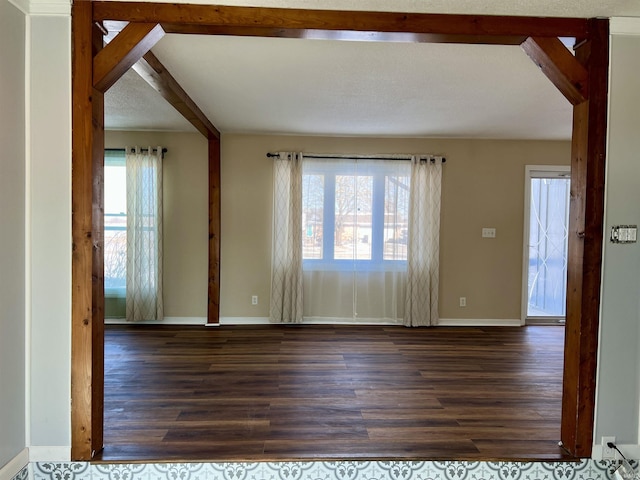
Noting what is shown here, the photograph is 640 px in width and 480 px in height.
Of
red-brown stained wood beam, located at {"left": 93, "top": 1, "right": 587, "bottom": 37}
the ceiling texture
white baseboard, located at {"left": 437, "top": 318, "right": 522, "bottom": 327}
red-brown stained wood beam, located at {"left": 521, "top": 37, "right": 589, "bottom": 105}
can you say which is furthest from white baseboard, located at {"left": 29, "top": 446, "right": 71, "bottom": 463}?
white baseboard, located at {"left": 437, "top": 318, "right": 522, "bottom": 327}

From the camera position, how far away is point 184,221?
444 cm

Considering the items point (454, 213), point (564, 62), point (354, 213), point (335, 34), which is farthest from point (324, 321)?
point (564, 62)

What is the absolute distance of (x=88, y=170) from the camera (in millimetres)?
1817

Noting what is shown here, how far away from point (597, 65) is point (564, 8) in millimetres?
344

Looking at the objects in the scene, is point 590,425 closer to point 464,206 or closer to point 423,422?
point 423,422

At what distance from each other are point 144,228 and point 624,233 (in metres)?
4.37

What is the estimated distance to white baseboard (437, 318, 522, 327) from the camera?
4.56 meters

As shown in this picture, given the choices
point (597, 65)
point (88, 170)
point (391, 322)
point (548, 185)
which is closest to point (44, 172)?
point (88, 170)

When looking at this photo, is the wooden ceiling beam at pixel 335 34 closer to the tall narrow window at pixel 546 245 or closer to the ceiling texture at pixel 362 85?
the ceiling texture at pixel 362 85

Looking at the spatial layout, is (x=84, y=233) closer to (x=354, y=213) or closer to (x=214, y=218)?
(x=214, y=218)

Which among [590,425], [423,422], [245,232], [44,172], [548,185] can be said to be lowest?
[423,422]

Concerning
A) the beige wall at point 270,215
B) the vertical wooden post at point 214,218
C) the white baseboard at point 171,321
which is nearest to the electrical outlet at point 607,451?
the beige wall at point 270,215

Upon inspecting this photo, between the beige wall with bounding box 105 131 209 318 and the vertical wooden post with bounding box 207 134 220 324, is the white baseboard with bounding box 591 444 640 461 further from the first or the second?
the beige wall with bounding box 105 131 209 318

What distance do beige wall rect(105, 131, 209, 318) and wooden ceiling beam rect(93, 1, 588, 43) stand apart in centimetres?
266
